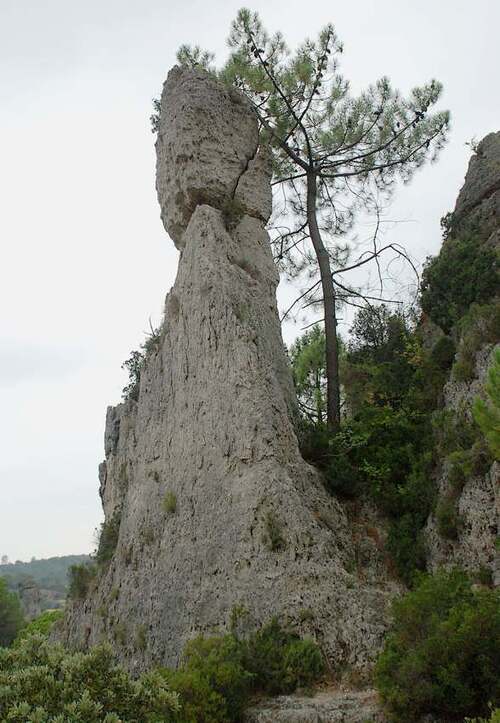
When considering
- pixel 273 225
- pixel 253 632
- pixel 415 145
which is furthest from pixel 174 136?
pixel 253 632

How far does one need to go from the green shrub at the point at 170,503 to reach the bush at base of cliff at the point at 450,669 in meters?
5.64

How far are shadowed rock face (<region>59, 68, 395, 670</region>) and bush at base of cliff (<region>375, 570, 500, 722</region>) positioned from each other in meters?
1.90

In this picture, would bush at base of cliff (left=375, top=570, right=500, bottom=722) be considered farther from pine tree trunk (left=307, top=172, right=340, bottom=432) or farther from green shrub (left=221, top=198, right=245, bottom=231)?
green shrub (left=221, top=198, right=245, bottom=231)

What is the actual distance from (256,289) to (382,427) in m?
3.84

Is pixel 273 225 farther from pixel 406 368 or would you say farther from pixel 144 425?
pixel 144 425

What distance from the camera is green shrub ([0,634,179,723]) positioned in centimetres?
540

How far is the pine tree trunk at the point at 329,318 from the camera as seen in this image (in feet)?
47.7

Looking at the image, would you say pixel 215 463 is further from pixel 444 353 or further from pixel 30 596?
pixel 30 596

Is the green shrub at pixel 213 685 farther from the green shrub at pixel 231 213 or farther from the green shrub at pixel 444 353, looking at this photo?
the green shrub at pixel 231 213

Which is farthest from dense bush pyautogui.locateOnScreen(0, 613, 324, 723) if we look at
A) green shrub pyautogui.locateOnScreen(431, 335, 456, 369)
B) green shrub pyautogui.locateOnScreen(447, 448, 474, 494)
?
green shrub pyautogui.locateOnScreen(431, 335, 456, 369)

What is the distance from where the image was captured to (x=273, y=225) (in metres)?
18.8

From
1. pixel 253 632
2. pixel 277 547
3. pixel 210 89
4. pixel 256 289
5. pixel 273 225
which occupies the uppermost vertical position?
pixel 210 89

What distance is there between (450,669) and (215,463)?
5658mm

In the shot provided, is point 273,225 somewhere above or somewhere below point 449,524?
above
